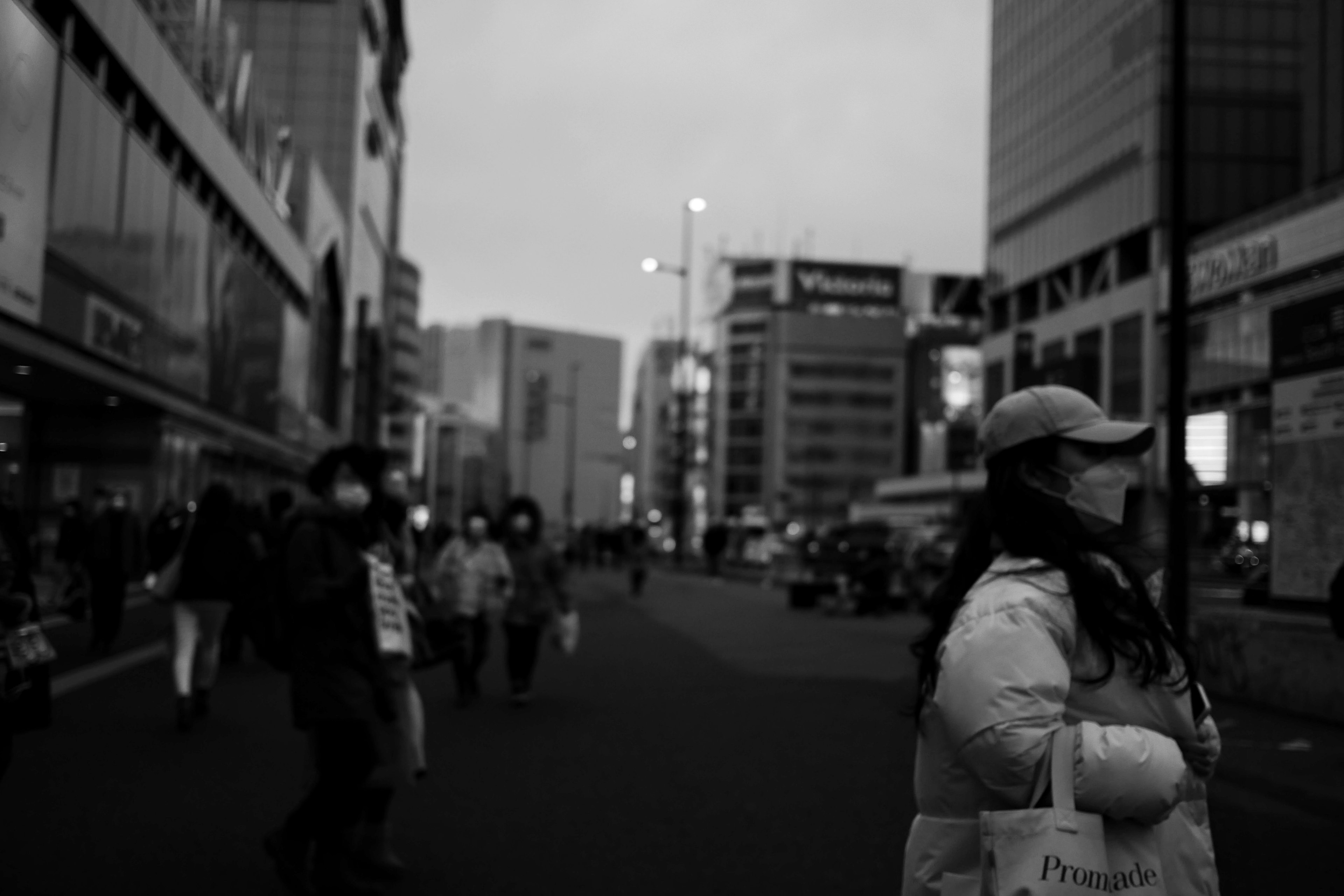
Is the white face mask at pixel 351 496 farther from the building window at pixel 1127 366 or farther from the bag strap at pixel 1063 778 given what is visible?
the building window at pixel 1127 366

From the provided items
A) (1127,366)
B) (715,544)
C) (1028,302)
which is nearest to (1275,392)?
(715,544)

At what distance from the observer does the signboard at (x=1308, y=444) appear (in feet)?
46.1

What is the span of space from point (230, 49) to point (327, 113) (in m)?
32.6

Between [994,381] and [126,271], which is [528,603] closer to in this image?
[126,271]

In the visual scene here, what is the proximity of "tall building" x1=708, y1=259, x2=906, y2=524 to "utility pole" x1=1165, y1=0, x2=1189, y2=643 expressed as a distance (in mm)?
131918

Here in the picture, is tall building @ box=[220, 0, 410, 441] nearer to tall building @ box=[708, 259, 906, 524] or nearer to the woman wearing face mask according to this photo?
tall building @ box=[708, 259, 906, 524]

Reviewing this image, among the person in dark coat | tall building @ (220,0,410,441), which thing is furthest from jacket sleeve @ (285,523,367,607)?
tall building @ (220,0,410,441)

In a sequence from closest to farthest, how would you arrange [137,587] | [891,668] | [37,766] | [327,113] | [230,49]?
[37,766], [891,668], [137,587], [230,49], [327,113]

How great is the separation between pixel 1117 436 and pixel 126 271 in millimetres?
29646

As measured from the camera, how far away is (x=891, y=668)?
642 inches

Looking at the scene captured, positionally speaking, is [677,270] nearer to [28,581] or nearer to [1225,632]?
[1225,632]

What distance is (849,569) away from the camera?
29.5m

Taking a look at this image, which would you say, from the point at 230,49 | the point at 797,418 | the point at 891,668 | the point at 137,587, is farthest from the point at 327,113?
the point at 797,418

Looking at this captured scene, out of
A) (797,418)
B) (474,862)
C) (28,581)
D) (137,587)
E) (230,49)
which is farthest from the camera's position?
(797,418)
